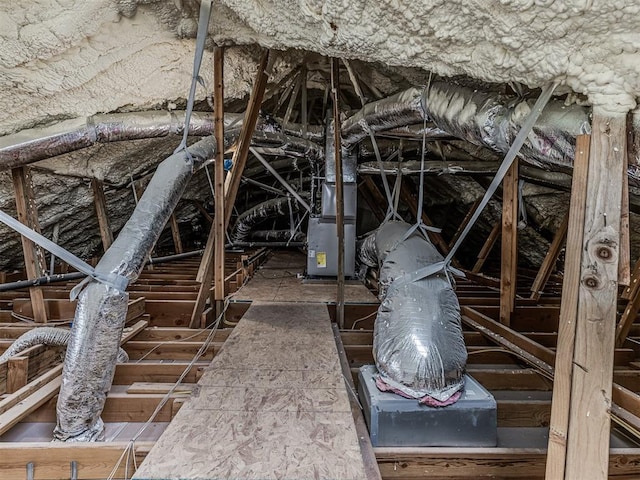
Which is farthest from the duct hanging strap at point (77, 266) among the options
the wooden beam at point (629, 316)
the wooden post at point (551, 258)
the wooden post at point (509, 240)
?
the wooden post at point (551, 258)

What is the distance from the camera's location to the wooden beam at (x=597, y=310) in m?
0.88

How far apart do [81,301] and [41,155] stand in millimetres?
1481

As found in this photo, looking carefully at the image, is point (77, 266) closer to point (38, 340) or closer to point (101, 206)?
point (38, 340)

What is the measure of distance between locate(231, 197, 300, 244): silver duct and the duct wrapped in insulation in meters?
4.64

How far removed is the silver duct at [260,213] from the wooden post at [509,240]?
425 centimetres

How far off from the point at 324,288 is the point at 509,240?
1595mm

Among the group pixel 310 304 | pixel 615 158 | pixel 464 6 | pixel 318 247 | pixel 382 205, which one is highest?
pixel 464 6

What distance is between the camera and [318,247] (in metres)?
3.61

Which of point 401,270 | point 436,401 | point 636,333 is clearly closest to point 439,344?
point 436,401

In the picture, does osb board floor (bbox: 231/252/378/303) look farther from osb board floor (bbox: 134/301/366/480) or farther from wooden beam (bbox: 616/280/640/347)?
wooden beam (bbox: 616/280/640/347)

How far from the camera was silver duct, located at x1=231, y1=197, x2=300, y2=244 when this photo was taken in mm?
6398

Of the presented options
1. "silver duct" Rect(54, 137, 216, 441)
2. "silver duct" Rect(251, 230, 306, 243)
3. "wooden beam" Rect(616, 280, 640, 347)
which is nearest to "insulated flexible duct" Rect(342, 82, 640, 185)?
"wooden beam" Rect(616, 280, 640, 347)

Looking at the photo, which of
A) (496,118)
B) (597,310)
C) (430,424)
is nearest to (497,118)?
(496,118)

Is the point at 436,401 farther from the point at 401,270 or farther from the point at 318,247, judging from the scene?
the point at 318,247
